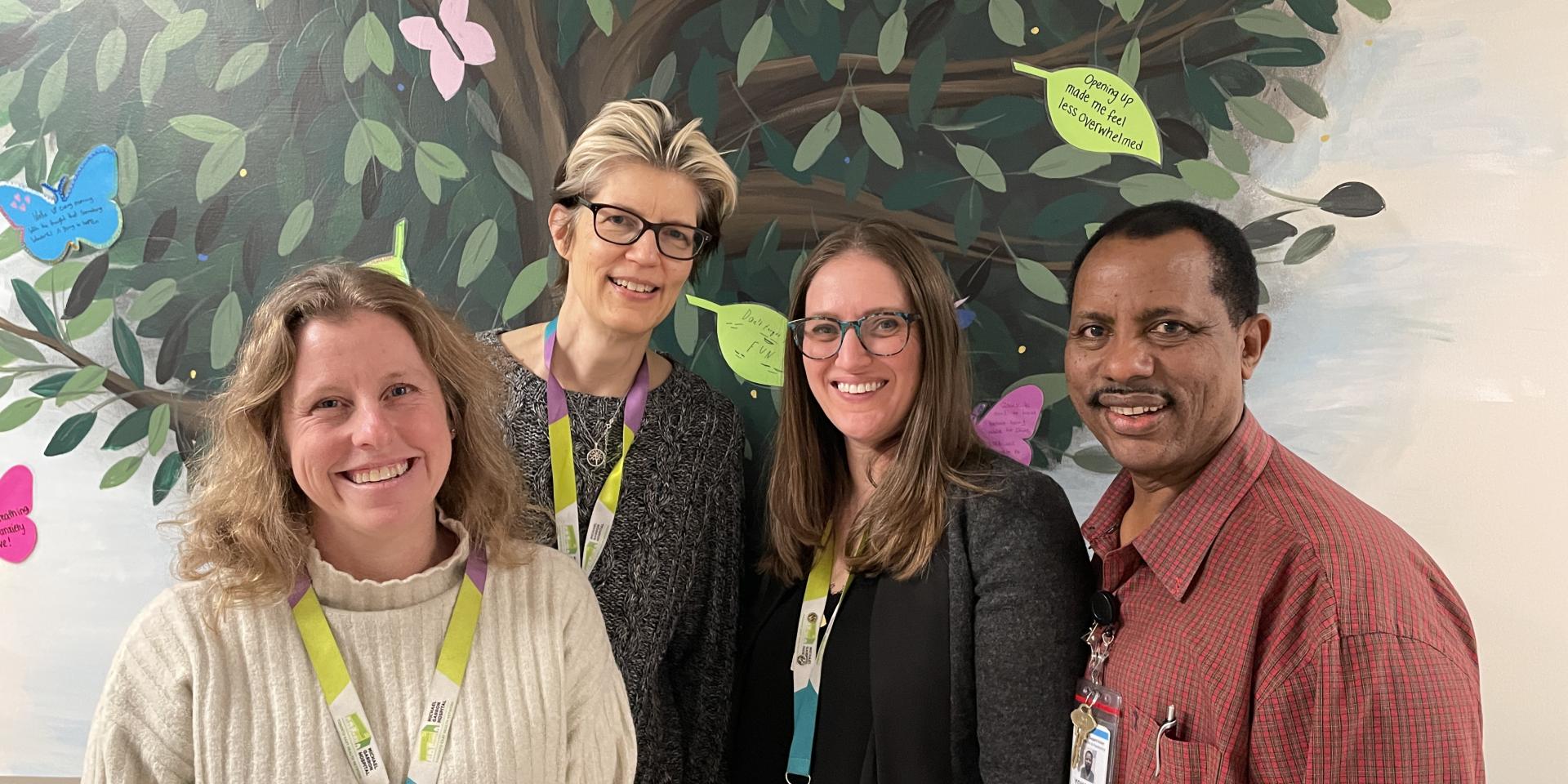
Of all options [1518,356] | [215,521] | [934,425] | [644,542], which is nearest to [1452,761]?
[934,425]

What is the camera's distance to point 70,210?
2625mm

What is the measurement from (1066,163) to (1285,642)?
138 centimetres

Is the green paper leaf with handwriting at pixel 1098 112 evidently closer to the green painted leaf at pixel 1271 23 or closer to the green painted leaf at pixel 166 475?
the green painted leaf at pixel 1271 23

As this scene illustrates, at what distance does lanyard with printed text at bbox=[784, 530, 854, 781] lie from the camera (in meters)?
2.04

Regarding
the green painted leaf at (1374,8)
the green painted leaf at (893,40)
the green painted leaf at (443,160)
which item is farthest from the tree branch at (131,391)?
the green painted leaf at (1374,8)

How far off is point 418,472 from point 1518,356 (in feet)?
7.99

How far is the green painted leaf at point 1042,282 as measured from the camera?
8.21 feet

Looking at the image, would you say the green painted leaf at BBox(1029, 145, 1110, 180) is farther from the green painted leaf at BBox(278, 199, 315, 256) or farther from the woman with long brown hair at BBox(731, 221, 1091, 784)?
the green painted leaf at BBox(278, 199, 315, 256)

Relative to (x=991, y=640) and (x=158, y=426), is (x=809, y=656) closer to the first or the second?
(x=991, y=640)

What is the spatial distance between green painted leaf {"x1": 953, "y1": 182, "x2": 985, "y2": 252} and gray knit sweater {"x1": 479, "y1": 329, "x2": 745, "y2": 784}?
785 mm

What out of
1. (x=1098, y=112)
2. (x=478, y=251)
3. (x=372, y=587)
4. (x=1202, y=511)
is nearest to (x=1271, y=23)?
(x=1098, y=112)

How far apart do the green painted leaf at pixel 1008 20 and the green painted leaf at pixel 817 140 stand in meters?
0.44

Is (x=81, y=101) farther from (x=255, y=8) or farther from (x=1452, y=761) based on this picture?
(x=1452, y=761)

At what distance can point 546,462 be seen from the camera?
229 centimetres
